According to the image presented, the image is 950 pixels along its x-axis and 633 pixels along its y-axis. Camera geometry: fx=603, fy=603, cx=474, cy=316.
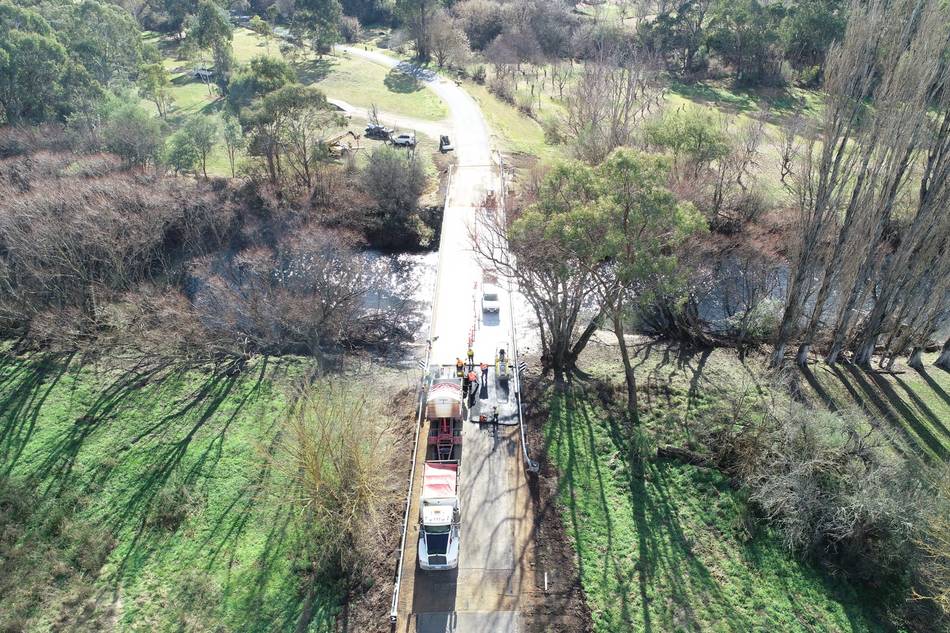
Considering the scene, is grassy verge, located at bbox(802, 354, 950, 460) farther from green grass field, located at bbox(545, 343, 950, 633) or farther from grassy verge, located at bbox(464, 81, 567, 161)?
grassy verge, located at bbox(464, 81, 567, 161)

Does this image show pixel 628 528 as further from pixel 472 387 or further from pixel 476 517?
pixel 472 387

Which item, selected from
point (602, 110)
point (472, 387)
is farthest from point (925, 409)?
point (602, 110)

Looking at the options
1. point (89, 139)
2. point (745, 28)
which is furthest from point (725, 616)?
point (745, 28)

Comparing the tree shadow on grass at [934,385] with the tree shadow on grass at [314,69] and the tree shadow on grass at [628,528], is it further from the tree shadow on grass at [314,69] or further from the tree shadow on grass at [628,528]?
the tree shadow on grass at [314,69]

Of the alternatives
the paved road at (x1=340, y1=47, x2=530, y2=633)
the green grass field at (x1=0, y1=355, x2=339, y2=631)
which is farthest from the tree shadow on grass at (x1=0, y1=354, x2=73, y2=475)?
the paved road at (x1=340, y1=47, x2=530, y2=633)

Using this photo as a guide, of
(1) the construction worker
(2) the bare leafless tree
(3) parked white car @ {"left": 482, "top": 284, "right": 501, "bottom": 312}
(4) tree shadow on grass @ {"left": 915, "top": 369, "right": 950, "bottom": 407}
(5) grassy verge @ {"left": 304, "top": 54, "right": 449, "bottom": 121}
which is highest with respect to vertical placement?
(2) the bare leafless tree

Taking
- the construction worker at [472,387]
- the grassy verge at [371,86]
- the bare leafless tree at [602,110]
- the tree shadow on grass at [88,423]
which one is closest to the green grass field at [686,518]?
the construction worker at [472,387]

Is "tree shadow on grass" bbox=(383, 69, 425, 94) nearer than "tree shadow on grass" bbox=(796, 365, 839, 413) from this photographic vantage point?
No
